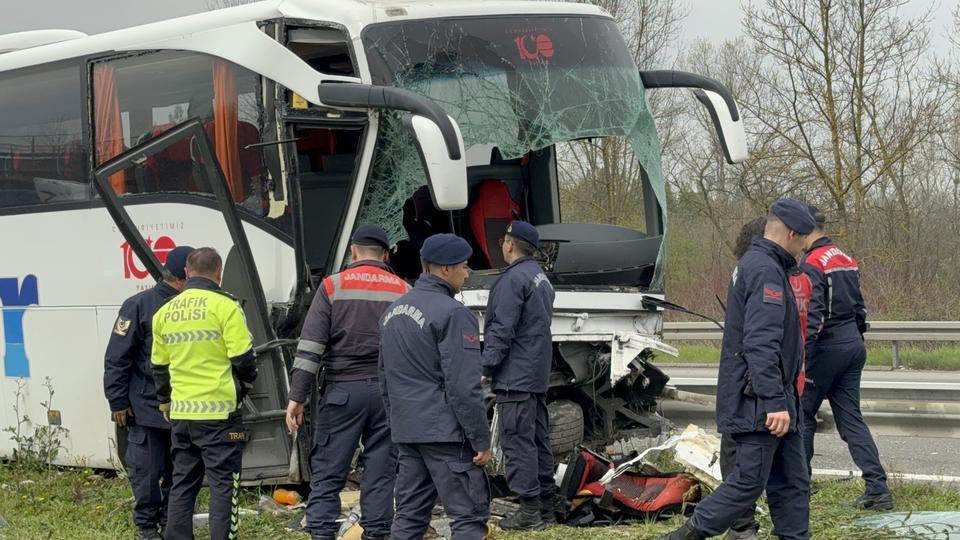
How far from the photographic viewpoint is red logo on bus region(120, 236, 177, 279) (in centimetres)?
809

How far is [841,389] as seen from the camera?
723 cm

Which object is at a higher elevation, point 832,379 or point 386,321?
point 386,321

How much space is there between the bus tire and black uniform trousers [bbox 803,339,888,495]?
1.55m

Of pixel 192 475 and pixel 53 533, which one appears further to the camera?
pixel 53 533

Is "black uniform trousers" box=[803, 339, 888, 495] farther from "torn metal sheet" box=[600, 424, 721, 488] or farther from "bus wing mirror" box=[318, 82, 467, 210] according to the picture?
"bus wing mirror" box=[318, 82, 467, 210]

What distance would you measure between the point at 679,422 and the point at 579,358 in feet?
7.14

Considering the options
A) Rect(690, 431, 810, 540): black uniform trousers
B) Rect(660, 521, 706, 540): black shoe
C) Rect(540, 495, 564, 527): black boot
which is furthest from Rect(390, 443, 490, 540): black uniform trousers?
Rect(540, 495, 564, 527): black boot

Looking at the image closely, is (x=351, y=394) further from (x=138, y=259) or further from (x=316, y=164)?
(x=138, y=259)

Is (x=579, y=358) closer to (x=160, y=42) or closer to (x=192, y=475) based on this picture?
(x=192, y=475)

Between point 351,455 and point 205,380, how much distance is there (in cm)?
89

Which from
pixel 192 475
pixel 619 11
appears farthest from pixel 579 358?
pixel 619 11

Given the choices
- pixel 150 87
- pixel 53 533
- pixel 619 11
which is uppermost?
pixel 619 11

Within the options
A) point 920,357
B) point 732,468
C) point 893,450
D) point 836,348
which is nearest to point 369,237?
point 732,468

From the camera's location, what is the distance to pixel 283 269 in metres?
7.59
